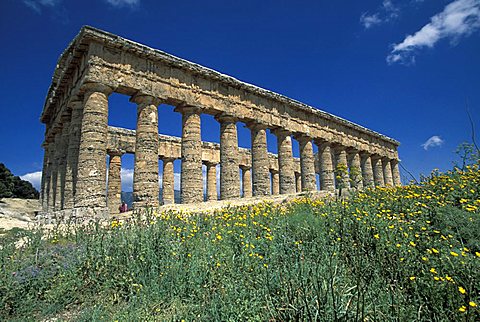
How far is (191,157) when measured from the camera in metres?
17.5

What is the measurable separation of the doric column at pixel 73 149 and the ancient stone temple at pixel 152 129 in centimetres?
5

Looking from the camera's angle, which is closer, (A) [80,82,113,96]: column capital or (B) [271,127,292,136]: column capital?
(A) [80,82,113,96]: column capital

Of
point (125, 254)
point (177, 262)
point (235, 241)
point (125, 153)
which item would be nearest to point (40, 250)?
point (125, 254)

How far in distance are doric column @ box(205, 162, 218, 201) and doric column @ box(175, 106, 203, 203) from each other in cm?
1001

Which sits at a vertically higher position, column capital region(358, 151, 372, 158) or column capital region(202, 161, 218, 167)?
column capital region(358, 151, 372, 158)

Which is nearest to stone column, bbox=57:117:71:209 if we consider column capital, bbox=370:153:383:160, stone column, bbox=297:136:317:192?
stone column, bbox=297:136:317:192

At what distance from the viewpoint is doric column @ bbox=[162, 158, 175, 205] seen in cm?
2570

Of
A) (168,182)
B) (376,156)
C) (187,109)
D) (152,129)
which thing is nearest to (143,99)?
(152,129)

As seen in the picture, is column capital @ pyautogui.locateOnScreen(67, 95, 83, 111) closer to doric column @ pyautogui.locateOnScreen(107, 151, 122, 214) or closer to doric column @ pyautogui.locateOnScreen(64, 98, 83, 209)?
doric column @ pyautogui.locateOnScreen(64, 98, 83, 209)

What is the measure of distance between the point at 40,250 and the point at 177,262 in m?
3.43

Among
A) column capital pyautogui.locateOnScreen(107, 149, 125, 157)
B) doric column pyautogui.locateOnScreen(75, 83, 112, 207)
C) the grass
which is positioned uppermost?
column capital pyautogui.locateOnScreen(107, 149, 125, 157)

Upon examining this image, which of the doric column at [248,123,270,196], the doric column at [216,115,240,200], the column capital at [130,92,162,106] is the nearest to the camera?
the column capital at [130,92,162,106]

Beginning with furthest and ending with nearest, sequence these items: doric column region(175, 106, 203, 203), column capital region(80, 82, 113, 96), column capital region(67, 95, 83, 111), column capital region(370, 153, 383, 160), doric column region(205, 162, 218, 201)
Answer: column capital region(370, 153, 383, 160) < doric column region(205, 162, 218, 201) < doric column region(175, 106, 203, 203) < column capital region(67, 95, 83, 111) < column capital region(80, 82, 113, 96)

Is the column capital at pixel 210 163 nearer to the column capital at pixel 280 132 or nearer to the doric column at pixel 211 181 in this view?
the doric column at pixel 211 181
